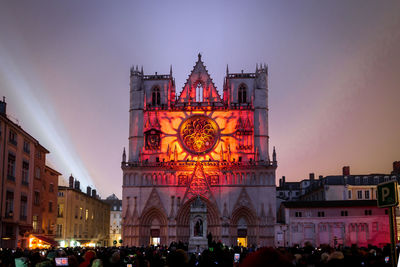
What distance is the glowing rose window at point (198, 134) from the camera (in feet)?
242

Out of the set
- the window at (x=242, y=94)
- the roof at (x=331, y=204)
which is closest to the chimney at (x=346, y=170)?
the roof at (x=331, y=204)

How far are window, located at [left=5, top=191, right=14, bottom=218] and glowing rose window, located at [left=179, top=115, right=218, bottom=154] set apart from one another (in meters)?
30.8

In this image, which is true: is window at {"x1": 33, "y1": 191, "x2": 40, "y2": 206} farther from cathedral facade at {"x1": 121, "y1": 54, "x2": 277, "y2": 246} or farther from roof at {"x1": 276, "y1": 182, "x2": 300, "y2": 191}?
roof at {"x1": 276, "y1": 182, "x2": 300, "y2": 191}

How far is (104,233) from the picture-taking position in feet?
332

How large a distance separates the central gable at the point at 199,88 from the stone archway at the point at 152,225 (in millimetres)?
15778

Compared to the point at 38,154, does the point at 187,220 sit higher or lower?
lower

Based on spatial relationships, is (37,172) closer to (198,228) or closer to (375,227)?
(198,228)

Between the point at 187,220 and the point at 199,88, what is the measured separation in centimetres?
1855

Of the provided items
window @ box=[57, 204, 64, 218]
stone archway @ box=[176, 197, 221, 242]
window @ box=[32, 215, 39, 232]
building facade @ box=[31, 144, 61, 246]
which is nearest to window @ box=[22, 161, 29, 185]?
building facade @ box=[31, 144, 61, 246]

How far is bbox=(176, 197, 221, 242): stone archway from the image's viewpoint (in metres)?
70.1

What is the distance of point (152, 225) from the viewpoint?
71.0 m

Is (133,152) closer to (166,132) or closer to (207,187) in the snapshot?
(166,132)

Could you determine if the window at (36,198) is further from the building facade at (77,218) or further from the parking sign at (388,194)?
the parking sign at (388,194)

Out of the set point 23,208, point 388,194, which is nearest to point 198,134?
point 23,208
